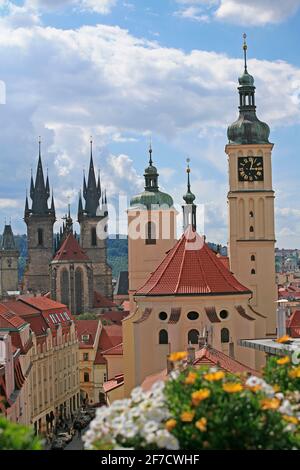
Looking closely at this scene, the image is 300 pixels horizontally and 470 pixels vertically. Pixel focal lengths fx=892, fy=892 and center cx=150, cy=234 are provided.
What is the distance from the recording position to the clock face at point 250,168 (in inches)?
2290

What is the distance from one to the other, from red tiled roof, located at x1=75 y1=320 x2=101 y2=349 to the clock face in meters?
26.6

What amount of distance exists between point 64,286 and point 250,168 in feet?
208

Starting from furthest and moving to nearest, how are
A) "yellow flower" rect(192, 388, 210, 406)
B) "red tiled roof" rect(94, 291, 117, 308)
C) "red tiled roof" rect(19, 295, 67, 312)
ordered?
"red tiled roof" rect(94, 291, 117, 308) < "red tiled roof" rect(19, 295, 67, 312) < "yellow flower" rect(192, 388, 210, 406)

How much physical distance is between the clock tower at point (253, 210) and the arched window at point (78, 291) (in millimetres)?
61144

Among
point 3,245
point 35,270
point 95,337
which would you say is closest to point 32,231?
point 35,270

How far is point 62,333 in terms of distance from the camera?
65.5 m

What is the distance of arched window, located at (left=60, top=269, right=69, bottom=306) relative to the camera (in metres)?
118

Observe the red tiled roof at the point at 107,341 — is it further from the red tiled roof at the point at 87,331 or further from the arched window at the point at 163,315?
the arched window at the point at 163,315

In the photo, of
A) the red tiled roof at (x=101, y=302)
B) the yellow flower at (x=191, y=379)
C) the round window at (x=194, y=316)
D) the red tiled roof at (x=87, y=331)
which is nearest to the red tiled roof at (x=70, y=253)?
the red tiled roof at (x=101, y=302)

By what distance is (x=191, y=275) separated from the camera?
47031 mm

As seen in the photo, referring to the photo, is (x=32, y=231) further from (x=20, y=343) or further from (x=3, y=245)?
(x=20, y=343)

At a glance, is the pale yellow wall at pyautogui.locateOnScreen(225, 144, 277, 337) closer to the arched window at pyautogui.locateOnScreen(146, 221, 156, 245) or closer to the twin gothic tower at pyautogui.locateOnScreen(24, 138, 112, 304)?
the arched window at pyautogui.locateOnScreen(146, 221, 156, 245)

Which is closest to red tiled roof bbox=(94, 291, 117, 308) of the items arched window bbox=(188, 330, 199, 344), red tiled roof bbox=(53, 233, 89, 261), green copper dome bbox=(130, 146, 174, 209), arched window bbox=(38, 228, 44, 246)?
red tiled roof bbox=(53, 233, 89, 261)
